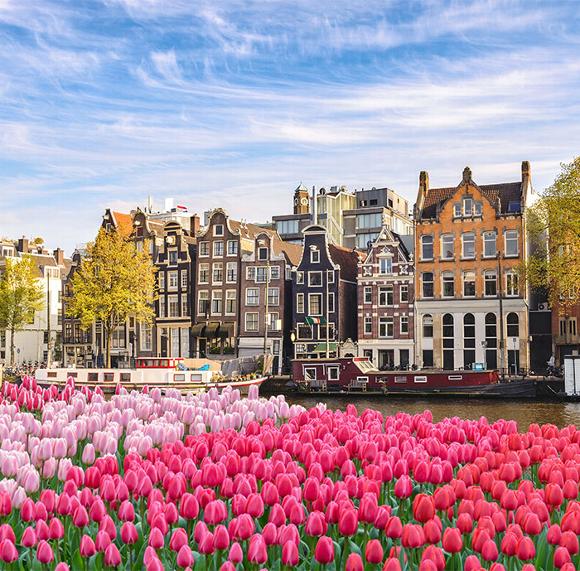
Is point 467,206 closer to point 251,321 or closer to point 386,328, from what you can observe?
point 386,328

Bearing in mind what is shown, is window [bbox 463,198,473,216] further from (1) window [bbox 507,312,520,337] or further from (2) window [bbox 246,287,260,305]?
(2) window [bbox 246,287,260,305]

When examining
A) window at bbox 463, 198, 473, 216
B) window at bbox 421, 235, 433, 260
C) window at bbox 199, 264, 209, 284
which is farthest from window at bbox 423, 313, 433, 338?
window at bbox 199, 264, 209, 284

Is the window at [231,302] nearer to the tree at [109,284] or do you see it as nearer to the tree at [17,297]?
the tree at [109,284]

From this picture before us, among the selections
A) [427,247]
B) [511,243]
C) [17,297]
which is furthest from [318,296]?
[17,297]

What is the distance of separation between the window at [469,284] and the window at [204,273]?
59.3 ft

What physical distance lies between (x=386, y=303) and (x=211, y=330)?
1242cm

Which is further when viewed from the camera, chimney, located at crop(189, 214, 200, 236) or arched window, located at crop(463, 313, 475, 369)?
chimney, located at crop(189, 214, 200, 236)

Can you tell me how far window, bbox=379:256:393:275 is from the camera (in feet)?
178

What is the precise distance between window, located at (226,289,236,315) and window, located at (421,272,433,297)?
1333cm

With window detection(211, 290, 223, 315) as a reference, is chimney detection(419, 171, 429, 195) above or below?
above

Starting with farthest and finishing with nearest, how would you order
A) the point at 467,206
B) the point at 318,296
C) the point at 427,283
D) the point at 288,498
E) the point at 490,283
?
the point at 318,296
the point at 427,283
the point at 467,206
the point at 490,283
the point at 288,498

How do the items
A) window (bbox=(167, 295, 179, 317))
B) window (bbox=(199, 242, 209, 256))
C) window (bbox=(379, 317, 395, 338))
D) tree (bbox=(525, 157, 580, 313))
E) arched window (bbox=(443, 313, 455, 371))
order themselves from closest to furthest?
tree (bbox=(525, 157, 580, 313)) < arched window (bbox=(443, 313, 455, 371)) < window (bbox=(379, 317, 395, 338)) < window (bbox=(199, 242, 209, 256)) < window (bbox=(167, 295, 179, 317))

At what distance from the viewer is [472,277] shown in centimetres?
5216

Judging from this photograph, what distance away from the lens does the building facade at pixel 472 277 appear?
166 ft
